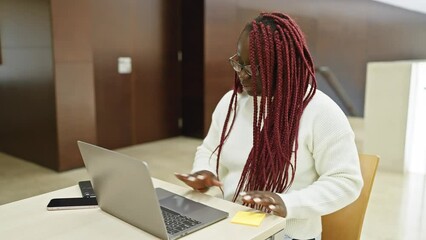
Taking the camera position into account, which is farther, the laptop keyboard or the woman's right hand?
the woman's right hand

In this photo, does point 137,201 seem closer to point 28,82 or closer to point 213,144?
point 213,144

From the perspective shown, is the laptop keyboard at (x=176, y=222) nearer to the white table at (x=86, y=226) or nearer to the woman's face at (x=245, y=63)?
the white table at (x=86, y=226)

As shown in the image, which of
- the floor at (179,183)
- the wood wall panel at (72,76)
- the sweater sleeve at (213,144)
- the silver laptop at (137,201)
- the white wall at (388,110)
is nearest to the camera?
the silver laptop at (137,201)

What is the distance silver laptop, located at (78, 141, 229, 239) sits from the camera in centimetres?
90

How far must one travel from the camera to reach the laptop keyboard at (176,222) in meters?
0.99

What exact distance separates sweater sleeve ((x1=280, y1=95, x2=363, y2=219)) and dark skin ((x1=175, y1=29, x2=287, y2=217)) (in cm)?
3

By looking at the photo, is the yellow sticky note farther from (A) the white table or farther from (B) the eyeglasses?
(B) the eyeglasses

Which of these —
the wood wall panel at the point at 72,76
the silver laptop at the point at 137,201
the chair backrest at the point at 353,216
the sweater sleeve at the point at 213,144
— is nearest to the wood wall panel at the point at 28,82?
the wood wall panel at the point at 72,76

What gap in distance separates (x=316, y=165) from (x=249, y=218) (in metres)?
0.30

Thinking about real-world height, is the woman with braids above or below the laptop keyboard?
above

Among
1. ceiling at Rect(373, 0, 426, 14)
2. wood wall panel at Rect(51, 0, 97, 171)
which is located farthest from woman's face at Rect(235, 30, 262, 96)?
ceiling at Rect(373, 0, 426, 14)

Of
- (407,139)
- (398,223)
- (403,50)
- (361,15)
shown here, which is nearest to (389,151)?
(407,139)

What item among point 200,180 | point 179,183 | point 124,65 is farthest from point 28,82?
point 200,180

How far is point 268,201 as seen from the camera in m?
1.07
